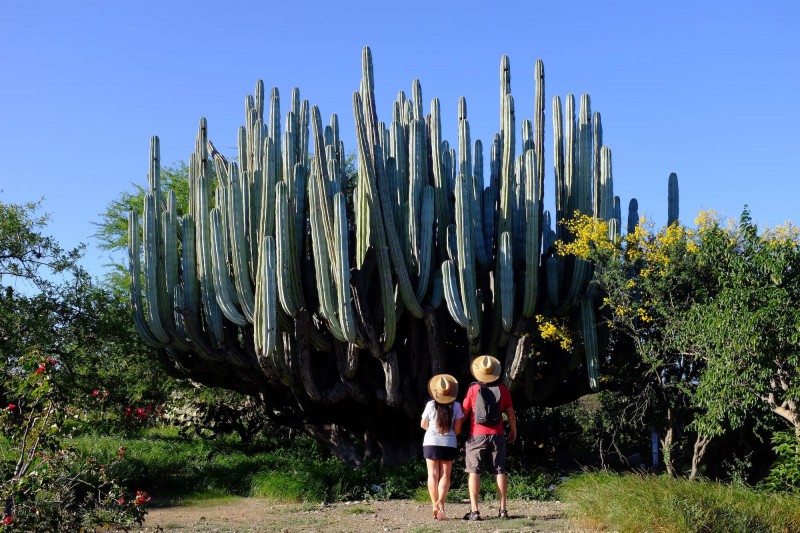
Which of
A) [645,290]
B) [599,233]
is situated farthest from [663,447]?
[599,233]

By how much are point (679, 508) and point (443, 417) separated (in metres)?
1.96

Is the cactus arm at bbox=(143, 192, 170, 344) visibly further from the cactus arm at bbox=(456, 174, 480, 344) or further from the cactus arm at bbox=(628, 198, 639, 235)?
the cactus arm at bbox=(628, 198, 639, 235)

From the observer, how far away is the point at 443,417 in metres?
7.19

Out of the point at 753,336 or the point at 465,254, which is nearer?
the point at 753,336

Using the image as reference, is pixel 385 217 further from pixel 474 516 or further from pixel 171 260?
pixel 474 516

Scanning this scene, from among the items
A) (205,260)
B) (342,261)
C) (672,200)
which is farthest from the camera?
(672,200)

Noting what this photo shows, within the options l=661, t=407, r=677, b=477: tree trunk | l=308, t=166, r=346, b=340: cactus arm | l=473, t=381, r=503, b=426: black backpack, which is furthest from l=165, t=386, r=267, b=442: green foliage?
l=473, t=381, r=503, b=426: black backpack

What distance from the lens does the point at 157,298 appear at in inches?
431

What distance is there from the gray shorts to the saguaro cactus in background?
8.12 ft

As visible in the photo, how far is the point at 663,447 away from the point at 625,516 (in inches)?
163

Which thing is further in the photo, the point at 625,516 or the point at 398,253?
the point at 398,253

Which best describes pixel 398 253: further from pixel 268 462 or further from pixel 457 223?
pixel 268 462

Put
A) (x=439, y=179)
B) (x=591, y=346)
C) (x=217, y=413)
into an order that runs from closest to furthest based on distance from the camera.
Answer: (x=591, y=346) < (x=439, y=179) < (x=217, y=413)

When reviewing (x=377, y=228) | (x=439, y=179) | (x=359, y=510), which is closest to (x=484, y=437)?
(x=359, y=510)
